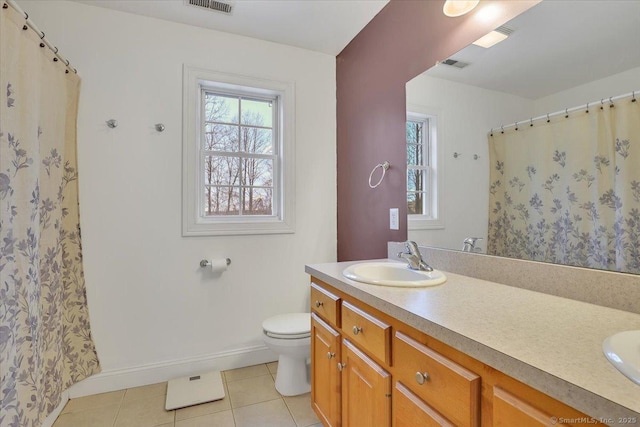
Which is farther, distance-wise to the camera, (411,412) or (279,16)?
(279,16)

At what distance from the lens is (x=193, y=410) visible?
1814mm

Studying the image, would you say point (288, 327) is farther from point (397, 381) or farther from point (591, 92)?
point (591, 92)

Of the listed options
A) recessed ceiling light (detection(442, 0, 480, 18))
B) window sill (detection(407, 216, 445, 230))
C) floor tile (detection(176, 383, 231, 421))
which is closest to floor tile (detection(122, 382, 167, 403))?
floor tile (detection(176, 383, 231, 421))

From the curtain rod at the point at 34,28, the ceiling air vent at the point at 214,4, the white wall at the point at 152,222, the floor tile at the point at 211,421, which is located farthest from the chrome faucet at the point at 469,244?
the curtain rod at the point at 34,28

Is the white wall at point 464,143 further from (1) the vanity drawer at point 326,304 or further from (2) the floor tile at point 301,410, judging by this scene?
(2) the floor tile at point 301,410

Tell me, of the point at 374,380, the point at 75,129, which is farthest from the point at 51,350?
the point at 374,380

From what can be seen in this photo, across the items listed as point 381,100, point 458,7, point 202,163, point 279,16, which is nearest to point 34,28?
point 202,163

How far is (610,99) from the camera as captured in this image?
3.24 feet

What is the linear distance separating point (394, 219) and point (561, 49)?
43.7 inches

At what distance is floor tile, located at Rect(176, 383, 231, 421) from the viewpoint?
1.77 metres

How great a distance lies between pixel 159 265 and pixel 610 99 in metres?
2.45

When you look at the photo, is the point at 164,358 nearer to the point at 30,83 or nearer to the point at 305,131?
the point at 30,83

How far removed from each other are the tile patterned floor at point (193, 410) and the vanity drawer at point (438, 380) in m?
1.05

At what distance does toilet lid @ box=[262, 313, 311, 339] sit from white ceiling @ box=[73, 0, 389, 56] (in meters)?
2.06
